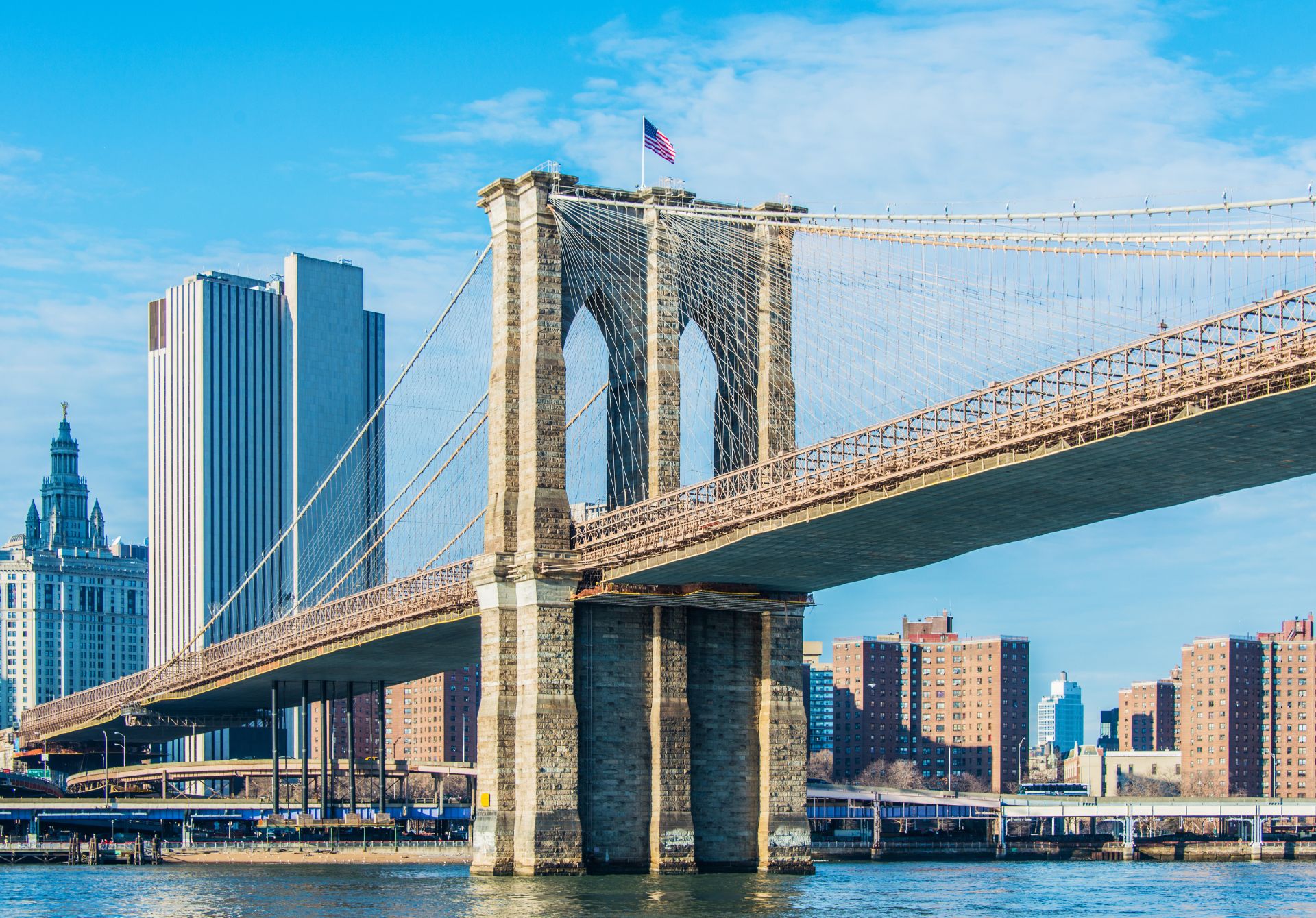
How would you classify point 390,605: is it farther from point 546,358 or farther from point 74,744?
point 74,744

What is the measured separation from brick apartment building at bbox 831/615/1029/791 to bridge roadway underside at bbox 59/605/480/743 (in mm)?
75960

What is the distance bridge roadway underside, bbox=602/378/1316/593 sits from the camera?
47.8 meters

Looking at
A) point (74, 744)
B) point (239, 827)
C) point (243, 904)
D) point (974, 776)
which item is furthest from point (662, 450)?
point (974, 776)

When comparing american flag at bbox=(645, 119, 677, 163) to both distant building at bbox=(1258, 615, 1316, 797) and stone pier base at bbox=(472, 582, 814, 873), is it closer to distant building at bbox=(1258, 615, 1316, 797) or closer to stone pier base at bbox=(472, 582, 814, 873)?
stone pier base at bbox=(472, 582, 814, 873)

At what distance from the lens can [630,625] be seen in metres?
69.6

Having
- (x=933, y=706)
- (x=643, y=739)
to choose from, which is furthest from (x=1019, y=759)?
(x=643, y=739)

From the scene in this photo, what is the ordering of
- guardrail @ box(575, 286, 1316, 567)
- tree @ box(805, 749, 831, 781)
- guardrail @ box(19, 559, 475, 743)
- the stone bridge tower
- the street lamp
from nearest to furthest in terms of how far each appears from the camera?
1. guardrail @ box(575, 286, 1316, 567)
2. the stone bridge tower
3. guardrail @ box(19, 559, 475, 743)
4. tree @ box(805, 749, 831, 781)
5. the street lamp

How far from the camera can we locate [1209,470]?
5178cm

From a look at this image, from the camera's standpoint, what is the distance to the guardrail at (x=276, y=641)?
252ft

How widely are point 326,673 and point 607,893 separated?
42.9 m

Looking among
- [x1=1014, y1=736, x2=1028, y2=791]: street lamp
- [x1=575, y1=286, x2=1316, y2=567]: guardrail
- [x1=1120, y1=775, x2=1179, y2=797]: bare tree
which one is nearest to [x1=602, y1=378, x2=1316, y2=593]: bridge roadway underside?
[x1=575, y1=286, x2=1316, y2=567]: guardrail

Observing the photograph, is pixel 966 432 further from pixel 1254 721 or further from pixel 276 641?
pixel 1254 721

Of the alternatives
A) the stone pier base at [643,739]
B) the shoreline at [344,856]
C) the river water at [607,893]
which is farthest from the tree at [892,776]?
the stone pier base at [643,739]

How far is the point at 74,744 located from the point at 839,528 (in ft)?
349
